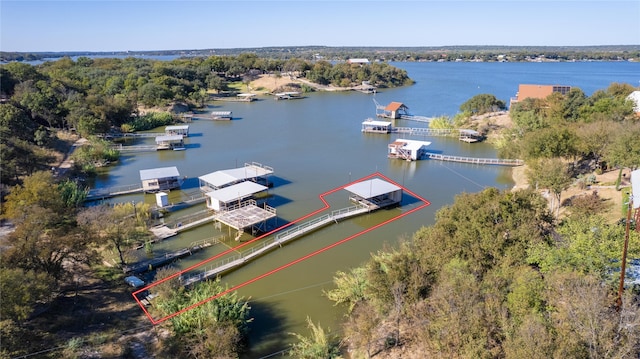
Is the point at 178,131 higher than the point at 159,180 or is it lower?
higher

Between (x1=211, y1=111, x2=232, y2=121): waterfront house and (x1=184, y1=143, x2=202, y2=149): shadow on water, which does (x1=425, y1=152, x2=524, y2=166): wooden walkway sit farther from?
(x1=211, y1=111, x2=232, y2=121): waterfront house

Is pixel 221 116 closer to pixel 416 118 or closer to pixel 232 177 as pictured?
pixel 416 118

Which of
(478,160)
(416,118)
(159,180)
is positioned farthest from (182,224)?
(416,118)

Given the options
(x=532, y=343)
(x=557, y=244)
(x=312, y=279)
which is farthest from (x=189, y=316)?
(x=557, y=244)

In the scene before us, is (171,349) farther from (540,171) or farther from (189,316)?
(540,171)

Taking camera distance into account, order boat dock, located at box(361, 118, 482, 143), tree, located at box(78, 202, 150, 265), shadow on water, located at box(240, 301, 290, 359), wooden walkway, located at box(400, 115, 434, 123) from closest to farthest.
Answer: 1. shadow on water, located at box(240, 301, 290, 359)
2. tree, located at box(78, 202, 150, 265)
3. boat dock, located at box(361, 118, 482, 143)
4. wooden walkway, located at box(400, 115, 434, 123)

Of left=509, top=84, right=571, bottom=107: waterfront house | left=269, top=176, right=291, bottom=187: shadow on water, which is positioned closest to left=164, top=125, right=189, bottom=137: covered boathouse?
left=269, top=176, right=291, bottom=187: shadow on water

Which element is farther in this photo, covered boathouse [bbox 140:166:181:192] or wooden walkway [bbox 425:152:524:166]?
wooden walkway [bbox 425:152:524:166]
